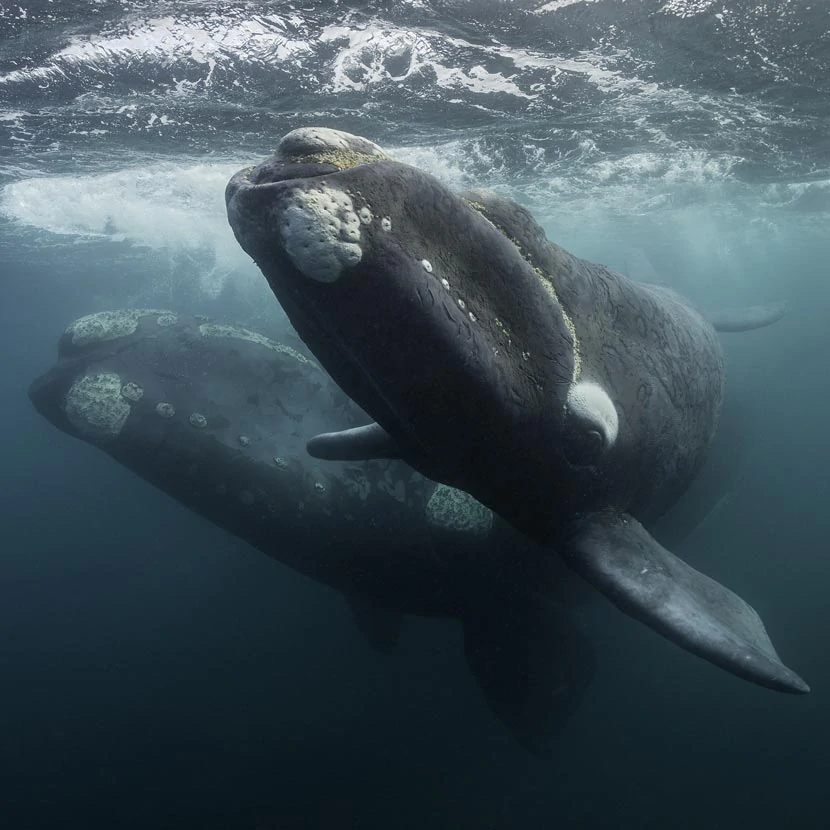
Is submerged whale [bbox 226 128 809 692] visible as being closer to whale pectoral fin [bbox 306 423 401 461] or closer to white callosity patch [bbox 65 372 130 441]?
whale pectoral fin [bbox 306 423 401 461]

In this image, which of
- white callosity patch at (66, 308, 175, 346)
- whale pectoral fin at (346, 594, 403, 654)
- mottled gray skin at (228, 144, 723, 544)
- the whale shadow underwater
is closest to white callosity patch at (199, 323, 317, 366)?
the whale shadow underwater

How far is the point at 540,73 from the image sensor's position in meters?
10.6

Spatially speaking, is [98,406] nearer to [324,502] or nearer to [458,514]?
[324,502]

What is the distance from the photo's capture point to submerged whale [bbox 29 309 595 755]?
26.7 ft

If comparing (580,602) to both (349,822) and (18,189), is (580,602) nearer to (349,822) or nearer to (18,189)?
(349,822)

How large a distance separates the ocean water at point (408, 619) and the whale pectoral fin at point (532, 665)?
2.39 m

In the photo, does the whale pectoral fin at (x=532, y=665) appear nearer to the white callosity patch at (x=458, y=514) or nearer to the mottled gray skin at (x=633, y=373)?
the white callosity patch at (x=458, y=514)

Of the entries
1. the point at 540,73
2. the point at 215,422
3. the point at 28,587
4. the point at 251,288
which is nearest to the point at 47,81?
the point at 215,422

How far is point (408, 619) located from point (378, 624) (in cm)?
480

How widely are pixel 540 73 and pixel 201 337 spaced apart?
8.04 metres

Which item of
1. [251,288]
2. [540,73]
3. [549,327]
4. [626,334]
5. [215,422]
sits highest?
[540,73]

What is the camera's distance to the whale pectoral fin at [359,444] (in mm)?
4984

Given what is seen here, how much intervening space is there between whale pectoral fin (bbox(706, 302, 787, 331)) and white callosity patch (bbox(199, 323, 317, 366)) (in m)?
9.91

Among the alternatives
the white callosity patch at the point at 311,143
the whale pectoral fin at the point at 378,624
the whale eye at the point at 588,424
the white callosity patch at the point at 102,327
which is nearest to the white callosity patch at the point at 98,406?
the white callosity patch at the point at 102,327
